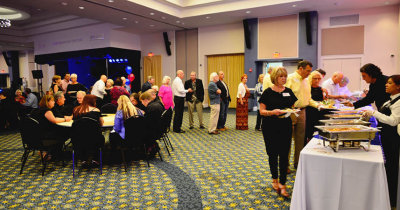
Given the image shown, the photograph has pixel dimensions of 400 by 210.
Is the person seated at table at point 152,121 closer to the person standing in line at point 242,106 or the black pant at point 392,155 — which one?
the person standing in line at point 242,106

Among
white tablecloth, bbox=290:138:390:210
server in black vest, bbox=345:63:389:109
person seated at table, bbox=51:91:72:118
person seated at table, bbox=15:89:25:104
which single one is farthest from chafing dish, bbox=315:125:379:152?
person seated at table, bbox=15:89:25:104

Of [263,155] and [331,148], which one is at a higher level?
[331,148]

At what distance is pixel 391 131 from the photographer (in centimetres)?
273

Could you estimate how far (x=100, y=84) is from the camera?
298 inches

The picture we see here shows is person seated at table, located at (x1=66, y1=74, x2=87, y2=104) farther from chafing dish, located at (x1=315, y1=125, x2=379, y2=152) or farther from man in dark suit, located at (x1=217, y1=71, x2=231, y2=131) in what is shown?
chafing dish, located at (x1=315, y1=125, x2=379, y2=152)

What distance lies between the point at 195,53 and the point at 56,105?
325 inches

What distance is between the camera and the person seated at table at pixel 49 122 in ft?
13.6

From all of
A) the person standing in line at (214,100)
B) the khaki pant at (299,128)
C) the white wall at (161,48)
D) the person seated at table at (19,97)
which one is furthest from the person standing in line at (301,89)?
the white wall at (161,48)

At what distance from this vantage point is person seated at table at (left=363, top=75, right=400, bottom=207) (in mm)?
2523

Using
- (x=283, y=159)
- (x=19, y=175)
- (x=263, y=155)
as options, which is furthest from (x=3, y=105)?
(x=283, y=159)

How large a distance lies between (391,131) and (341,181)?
3.65ft

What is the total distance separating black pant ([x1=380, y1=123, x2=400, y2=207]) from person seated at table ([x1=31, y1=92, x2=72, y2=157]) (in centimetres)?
428

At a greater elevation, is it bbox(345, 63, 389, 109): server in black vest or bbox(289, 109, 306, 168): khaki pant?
bbox(345, 63, 389, 109): server in black vest

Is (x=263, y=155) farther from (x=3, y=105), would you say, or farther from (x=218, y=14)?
(x=3, y=105)
